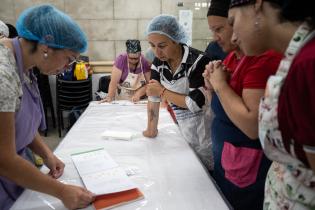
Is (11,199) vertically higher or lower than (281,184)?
lower

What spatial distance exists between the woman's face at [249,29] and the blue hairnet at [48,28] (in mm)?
626

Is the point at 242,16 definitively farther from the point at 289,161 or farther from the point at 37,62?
the point at 37,62

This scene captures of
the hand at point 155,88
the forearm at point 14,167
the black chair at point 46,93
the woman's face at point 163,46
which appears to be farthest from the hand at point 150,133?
the black chair at point 46,93

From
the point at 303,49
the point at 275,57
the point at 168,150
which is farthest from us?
the point at 168,150

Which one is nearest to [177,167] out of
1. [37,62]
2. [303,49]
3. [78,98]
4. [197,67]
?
[197,67]

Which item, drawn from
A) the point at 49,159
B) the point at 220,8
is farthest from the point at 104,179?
the point at 220,8

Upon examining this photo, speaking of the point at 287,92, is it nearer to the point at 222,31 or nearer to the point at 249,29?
the point at 249,29

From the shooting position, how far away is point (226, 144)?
3.89 ft

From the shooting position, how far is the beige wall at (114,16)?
412 cm

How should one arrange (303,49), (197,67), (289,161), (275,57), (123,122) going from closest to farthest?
(303,49), (289,161), (275,57), (197,67), (123,122)

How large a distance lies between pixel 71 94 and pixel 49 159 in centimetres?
272

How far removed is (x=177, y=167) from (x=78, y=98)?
2.85m

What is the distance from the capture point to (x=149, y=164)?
137 cm

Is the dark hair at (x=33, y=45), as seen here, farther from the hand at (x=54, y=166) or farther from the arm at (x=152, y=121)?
the arm at (x=152, y=121)
